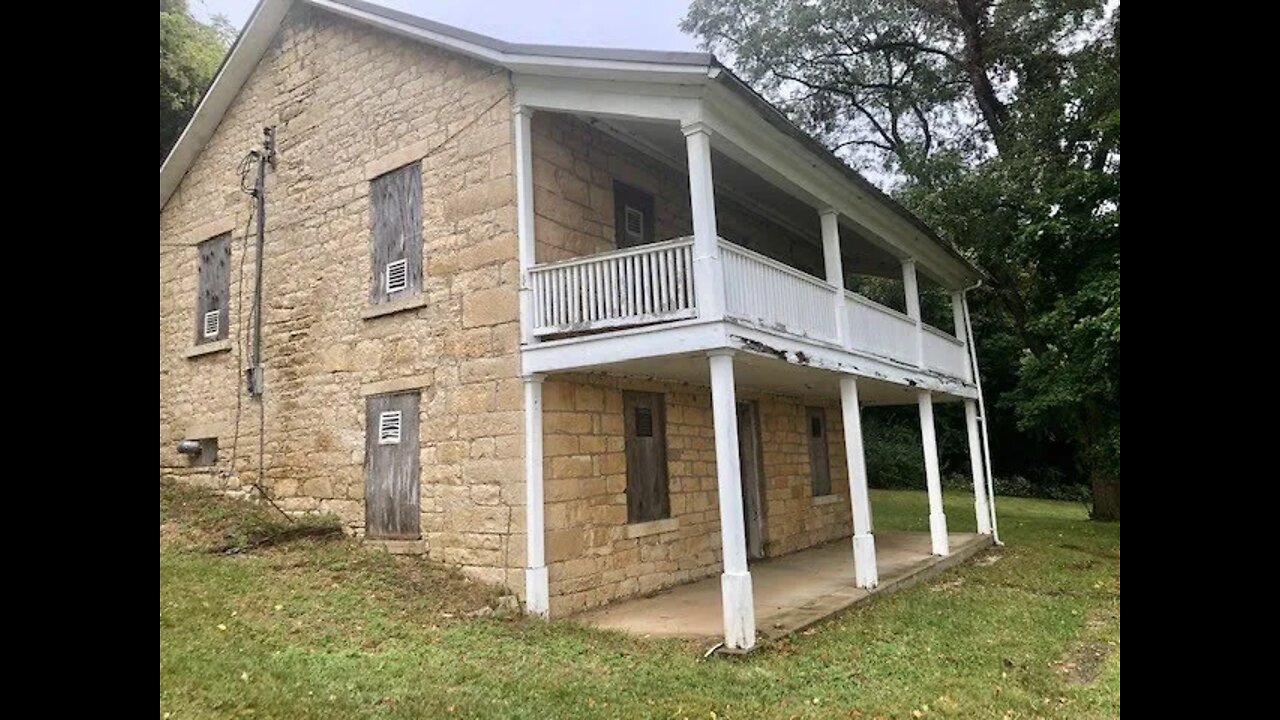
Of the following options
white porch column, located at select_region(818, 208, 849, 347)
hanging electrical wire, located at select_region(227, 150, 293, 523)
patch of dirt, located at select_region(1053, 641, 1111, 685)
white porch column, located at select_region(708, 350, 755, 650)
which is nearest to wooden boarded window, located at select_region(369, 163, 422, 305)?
hanging electrical wire, located at select_region(227, 150, 293, 523)

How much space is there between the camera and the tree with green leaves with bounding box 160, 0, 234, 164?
18422 millimetres

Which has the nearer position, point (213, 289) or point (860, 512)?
point (860, 512)

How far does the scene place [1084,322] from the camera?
44.6 ft

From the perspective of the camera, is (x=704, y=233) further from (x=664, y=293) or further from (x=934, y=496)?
(x=934, y=496)

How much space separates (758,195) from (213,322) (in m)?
9.25

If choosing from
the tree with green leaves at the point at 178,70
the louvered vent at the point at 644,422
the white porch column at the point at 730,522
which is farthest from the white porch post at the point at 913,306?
the tree with green leaves at the point at 178,70

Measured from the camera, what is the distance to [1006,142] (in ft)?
64.8

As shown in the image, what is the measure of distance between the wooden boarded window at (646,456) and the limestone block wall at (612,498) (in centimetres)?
12

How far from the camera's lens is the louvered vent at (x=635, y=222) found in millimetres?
10922

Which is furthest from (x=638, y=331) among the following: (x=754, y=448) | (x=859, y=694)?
(x=754, y=448)

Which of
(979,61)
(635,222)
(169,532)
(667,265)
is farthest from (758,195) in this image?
(979,61)

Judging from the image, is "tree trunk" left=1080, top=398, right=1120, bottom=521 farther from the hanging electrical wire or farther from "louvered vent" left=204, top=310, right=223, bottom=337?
"louvered vent" left=204, top=310, right=223, bottom=337
